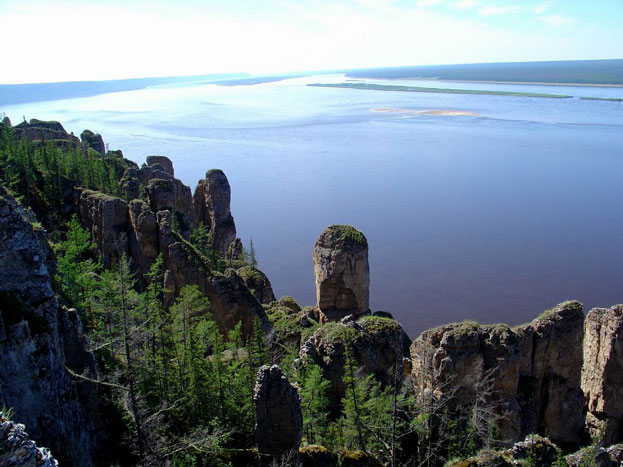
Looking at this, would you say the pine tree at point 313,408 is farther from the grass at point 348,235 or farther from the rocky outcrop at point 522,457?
the grass at point 348,235

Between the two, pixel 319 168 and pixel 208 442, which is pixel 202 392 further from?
pixel 319 168

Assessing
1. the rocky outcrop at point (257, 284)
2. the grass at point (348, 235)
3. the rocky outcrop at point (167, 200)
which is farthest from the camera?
the rocky outcrop at point (167, 200)

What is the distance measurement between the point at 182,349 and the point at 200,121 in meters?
130

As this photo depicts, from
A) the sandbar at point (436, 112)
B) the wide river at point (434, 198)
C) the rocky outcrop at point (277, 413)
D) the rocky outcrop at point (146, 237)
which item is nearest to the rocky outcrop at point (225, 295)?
the rocky outcrop at point (146, 237)

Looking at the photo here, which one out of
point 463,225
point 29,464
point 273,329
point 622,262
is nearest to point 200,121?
point 463,225

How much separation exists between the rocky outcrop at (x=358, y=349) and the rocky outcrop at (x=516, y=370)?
1063mm

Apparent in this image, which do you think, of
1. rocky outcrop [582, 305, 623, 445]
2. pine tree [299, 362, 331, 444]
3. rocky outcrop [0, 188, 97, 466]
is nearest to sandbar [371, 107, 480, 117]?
rocky outcrop [582, 305, 623, 445]

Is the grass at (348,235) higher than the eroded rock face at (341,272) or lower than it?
higher

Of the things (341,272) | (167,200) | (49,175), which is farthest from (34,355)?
(49,175)

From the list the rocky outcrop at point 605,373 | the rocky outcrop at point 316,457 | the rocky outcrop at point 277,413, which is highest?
the rocky outcrop at point 277,413

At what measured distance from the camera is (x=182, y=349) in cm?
1864

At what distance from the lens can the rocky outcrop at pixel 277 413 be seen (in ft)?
46.1

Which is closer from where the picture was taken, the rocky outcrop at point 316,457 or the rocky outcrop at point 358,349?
the rocky outcrop at point 316,457

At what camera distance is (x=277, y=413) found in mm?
14102
